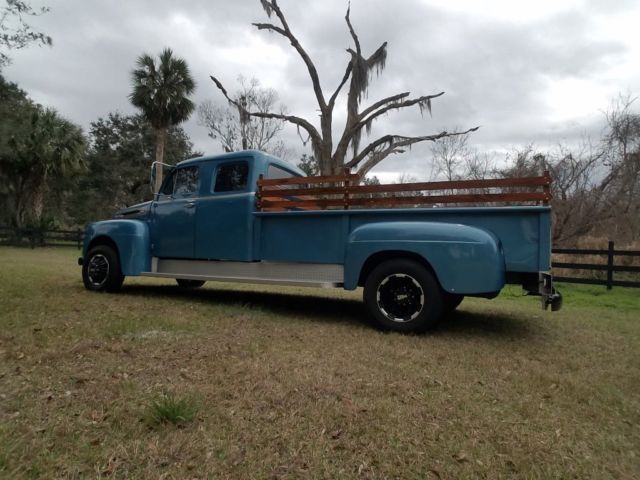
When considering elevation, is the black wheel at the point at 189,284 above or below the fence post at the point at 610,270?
below

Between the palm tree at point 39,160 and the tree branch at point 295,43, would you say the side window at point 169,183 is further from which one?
the palm tree at point 39,160

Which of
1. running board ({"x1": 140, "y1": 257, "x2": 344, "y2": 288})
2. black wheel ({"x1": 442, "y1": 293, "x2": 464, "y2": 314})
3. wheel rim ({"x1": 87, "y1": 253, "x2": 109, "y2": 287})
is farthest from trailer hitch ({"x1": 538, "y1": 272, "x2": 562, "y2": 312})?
wheel rim ({"x1": 87, "y1": 253, "x2": 109, "y2": 287})

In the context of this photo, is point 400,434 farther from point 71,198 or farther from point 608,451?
point 71,198

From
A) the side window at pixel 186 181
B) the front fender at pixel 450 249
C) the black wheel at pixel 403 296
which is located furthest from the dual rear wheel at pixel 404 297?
the side window at pixel 186 181

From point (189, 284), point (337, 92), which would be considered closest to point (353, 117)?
point (337, 92)

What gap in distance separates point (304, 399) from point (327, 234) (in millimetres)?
2616

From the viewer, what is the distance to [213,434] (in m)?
2.27

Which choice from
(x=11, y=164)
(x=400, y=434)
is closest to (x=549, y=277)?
(x=400, y=434)

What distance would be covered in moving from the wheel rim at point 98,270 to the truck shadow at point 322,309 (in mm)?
408

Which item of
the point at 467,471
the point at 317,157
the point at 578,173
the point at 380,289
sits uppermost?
the point at 317,157

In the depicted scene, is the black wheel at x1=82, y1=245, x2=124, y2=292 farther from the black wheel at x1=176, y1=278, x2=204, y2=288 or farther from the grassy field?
the black wheel at x1=176, y1=278, x2=204, y2=288

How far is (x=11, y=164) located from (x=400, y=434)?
28.7 m

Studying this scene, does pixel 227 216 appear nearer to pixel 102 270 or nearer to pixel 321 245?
pixel 321 245

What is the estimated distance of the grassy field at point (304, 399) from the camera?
2061mm
